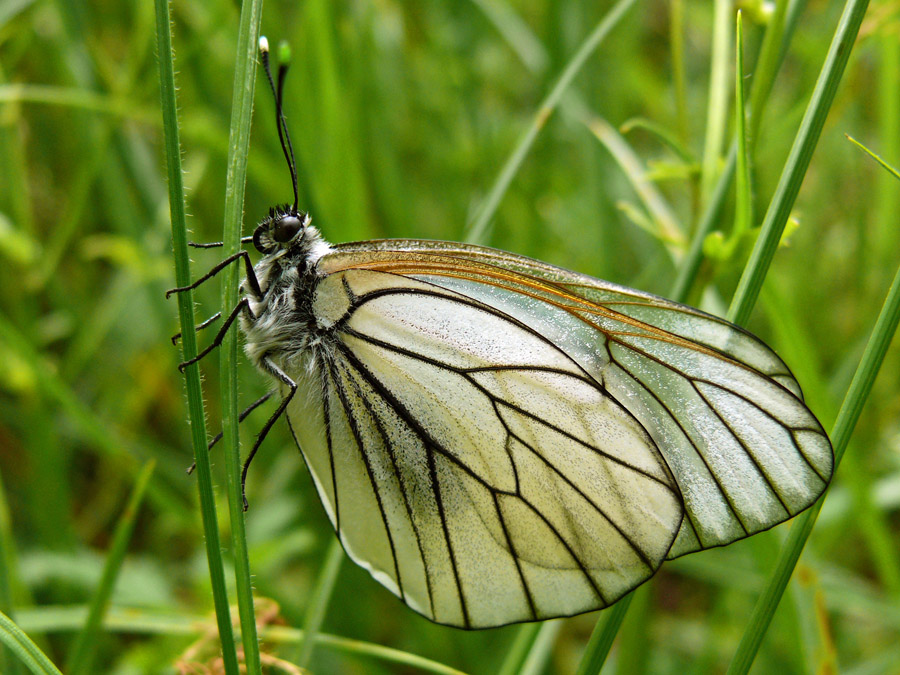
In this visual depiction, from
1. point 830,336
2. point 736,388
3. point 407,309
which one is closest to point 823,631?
point 736,388

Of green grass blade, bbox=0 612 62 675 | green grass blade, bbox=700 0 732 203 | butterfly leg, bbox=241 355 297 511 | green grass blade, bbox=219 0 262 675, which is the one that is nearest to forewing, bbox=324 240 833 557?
butterfly leg, bbox=241 355 297 511

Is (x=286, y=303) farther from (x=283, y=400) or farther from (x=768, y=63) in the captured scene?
(x=768, y=63)

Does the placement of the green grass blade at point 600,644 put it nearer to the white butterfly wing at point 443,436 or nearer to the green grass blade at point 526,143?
the white butterfly wing at point 443,436

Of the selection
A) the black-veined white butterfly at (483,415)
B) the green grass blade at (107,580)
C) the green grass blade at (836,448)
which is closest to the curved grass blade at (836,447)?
the green grass blade at (836,448)

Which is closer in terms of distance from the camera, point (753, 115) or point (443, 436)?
point (753, 115)

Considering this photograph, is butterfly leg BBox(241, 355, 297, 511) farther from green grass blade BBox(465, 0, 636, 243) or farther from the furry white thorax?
green grass blade BBox(465, 0, 636, 243)

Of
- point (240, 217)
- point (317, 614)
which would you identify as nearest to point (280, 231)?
point (240, 217)
